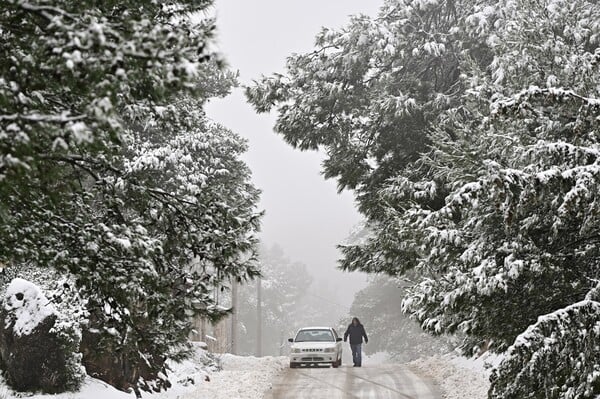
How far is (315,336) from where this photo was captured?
74.2 feet

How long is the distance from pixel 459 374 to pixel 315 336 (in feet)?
23.1

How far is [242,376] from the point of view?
17.0m

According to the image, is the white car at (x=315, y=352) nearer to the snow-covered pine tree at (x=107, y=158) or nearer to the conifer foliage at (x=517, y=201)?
the conifer foliage at (x=517, y=201)

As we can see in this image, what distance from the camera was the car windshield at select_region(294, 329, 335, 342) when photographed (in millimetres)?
22344

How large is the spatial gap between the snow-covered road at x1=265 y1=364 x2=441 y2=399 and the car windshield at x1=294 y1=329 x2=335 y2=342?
126 inches

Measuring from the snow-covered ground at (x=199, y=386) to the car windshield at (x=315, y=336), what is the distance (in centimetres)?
180

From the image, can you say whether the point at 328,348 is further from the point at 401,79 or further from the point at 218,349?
the point at 218,349

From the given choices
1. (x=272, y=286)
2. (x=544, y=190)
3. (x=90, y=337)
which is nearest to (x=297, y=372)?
(x=90, y=337)

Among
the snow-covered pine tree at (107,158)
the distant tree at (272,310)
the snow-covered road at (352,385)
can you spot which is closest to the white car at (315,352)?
the snow-covered road at (352,385)

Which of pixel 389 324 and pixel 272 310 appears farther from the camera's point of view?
pixel 272 310

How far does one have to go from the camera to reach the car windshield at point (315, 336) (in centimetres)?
2234

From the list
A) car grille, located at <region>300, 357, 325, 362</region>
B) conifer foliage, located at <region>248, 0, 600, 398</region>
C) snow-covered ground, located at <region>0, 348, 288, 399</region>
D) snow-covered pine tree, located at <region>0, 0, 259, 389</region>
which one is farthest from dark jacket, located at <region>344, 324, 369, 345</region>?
snow-covered pine tree, located at <region>0, 0, 259, 389</region>

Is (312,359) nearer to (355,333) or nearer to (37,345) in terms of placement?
(355,333)

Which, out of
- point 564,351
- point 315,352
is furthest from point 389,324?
point 564,351
